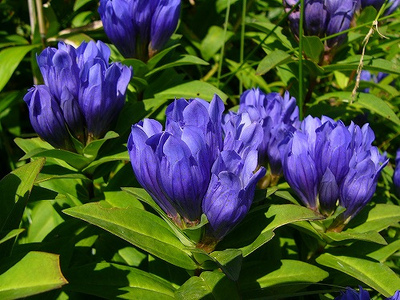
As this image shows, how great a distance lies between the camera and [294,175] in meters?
1.37

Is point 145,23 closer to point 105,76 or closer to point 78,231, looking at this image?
point 105,76

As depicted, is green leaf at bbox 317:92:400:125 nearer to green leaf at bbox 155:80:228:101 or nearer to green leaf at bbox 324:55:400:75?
green leaf at bbox 324:55:400:75

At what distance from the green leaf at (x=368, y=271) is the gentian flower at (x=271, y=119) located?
32cm

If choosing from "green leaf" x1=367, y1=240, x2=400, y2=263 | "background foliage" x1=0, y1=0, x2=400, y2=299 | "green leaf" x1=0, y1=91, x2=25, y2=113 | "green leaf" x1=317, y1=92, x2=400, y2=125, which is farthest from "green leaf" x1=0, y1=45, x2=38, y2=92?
"green leaf" x1=367, y1=240, x2=400, y2=263

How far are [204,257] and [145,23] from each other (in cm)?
80

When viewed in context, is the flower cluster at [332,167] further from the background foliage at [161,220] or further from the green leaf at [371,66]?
the green leaf at [371,66]

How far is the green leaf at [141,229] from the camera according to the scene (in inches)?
45.0

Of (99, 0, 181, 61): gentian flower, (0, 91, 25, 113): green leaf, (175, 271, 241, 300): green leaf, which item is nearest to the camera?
(175, 271, 241, 300): green leaf

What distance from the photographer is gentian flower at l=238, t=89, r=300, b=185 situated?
4.94 ft

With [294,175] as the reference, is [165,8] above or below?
above

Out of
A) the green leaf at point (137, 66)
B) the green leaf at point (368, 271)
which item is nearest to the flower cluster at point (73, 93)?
the green leaf at point (137, 66)

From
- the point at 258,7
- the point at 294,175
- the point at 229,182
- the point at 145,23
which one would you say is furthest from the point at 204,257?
the point at 258,7

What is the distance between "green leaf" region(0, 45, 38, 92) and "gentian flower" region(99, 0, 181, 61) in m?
0.48

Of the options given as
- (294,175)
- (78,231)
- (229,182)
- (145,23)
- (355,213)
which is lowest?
(78,231)
